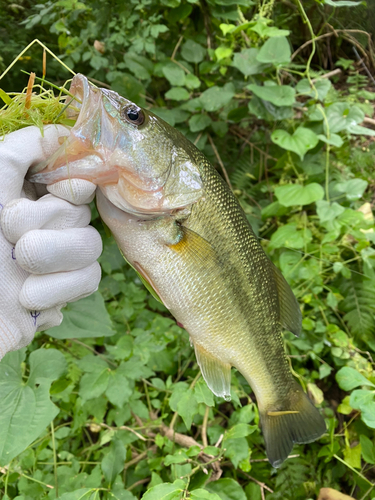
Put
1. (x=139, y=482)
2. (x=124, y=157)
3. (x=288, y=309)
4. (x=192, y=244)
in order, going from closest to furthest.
→ (x=124, y=157) < (x=192, y=244) < (x=288, y=309) < (x=139, y=482)

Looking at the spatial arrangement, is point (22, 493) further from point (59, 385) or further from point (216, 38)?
point (216, 38)

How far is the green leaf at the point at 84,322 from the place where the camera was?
43.1 inches

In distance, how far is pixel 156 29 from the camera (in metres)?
1.63

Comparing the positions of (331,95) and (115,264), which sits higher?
(331,95)

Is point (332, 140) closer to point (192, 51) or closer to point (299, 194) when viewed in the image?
point (299, 194)

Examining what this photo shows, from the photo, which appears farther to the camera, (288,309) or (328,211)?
(328,211)

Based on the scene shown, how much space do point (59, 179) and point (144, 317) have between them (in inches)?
42.3

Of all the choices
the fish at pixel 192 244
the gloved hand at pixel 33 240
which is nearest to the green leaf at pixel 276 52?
the fish at pixel 192 244

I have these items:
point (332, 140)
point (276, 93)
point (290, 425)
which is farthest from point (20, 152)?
point (332, 140)

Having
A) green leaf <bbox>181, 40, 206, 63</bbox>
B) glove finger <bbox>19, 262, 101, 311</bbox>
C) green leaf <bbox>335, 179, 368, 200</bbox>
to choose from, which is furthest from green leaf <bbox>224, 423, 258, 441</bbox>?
green leaf <bbox>181, 40, 206, 63</bbox>

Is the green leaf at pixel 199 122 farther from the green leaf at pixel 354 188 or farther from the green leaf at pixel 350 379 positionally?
the green leaf at pixel 350 379

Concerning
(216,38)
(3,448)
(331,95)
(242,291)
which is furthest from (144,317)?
(331,95)

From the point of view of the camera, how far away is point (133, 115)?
0.84 meters

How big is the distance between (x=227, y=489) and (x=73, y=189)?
1.06 metres
